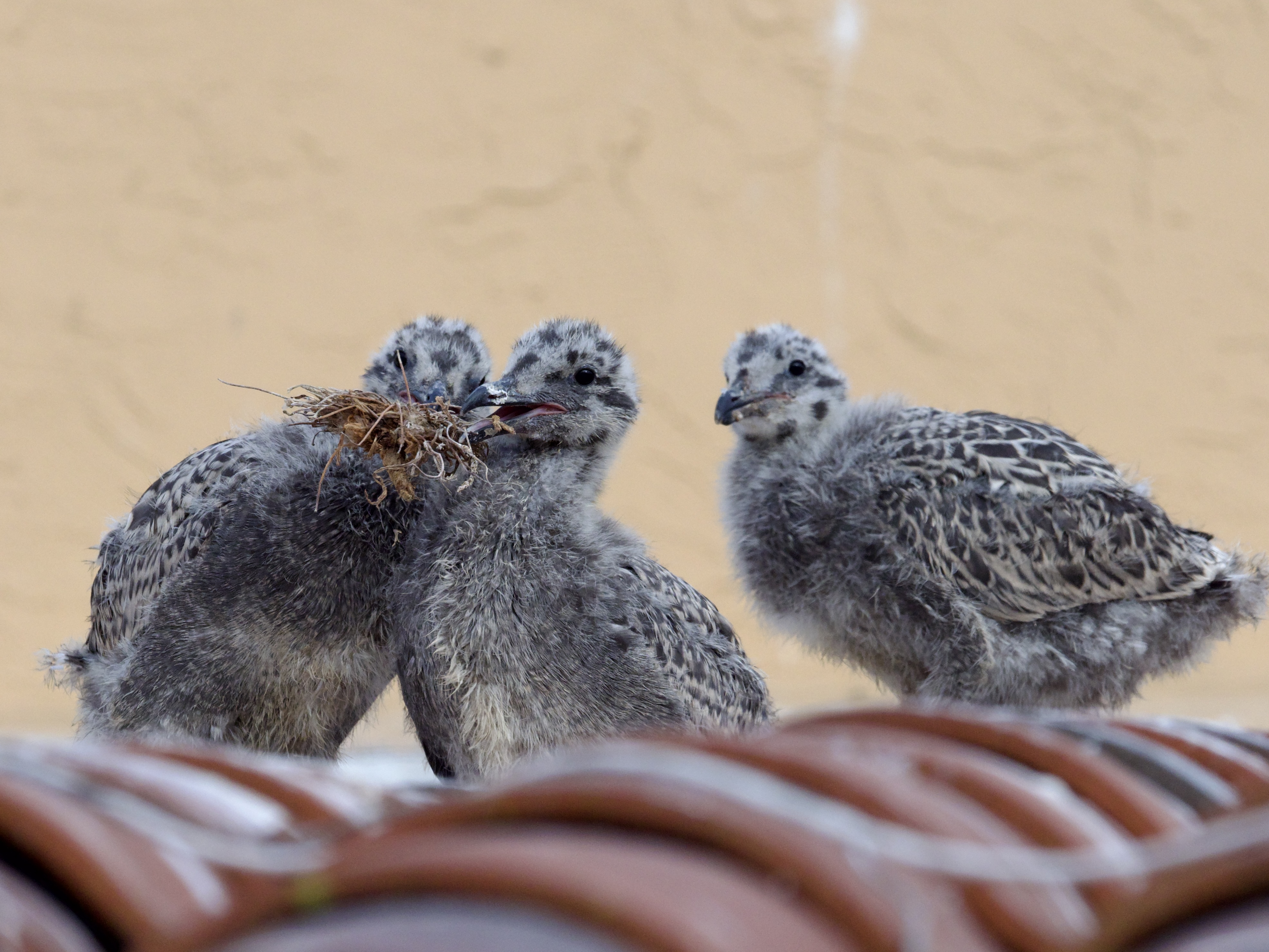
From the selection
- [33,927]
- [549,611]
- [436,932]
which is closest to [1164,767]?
[436,932]

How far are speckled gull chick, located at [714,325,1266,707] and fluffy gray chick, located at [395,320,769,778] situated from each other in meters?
0.34

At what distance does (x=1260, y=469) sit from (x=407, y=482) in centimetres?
784

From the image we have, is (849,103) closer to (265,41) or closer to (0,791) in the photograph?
(265,41)

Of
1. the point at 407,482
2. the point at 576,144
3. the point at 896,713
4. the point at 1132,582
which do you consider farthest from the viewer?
the point at 576,144

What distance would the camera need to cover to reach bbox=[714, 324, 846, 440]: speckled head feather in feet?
12.1

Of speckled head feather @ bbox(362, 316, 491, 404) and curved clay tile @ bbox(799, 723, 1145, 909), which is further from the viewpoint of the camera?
speckled head feather @ bbox(362, 316, 491, 404)

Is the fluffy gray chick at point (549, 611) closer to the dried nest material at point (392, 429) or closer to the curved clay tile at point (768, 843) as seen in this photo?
the dried nest material at point (392, 429)

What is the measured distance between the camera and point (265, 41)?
816 cm

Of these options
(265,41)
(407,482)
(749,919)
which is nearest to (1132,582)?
(407,482)

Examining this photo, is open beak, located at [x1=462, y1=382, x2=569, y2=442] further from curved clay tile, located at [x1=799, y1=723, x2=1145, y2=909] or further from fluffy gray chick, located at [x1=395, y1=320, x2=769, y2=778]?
curved clay tile, located at [x1=799, y1=723, x2=1145, y2=909]

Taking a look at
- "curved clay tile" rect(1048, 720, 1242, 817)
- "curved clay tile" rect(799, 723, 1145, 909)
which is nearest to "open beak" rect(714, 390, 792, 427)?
"curved clay tile" rect(1048, 720, 1242, 817)

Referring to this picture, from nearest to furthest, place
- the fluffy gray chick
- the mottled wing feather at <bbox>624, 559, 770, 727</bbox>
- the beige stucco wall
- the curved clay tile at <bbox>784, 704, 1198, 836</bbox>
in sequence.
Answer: the curved clay tile at <bbox>784, 704, 1198, 836</bbox>
the fluffy gray chick
the mottled wing feather at <bbox>624, 559, 770, 727</bbox>
the beige stucco wall

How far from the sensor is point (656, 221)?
863 centimetres

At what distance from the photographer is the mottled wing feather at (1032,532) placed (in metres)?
3.19
